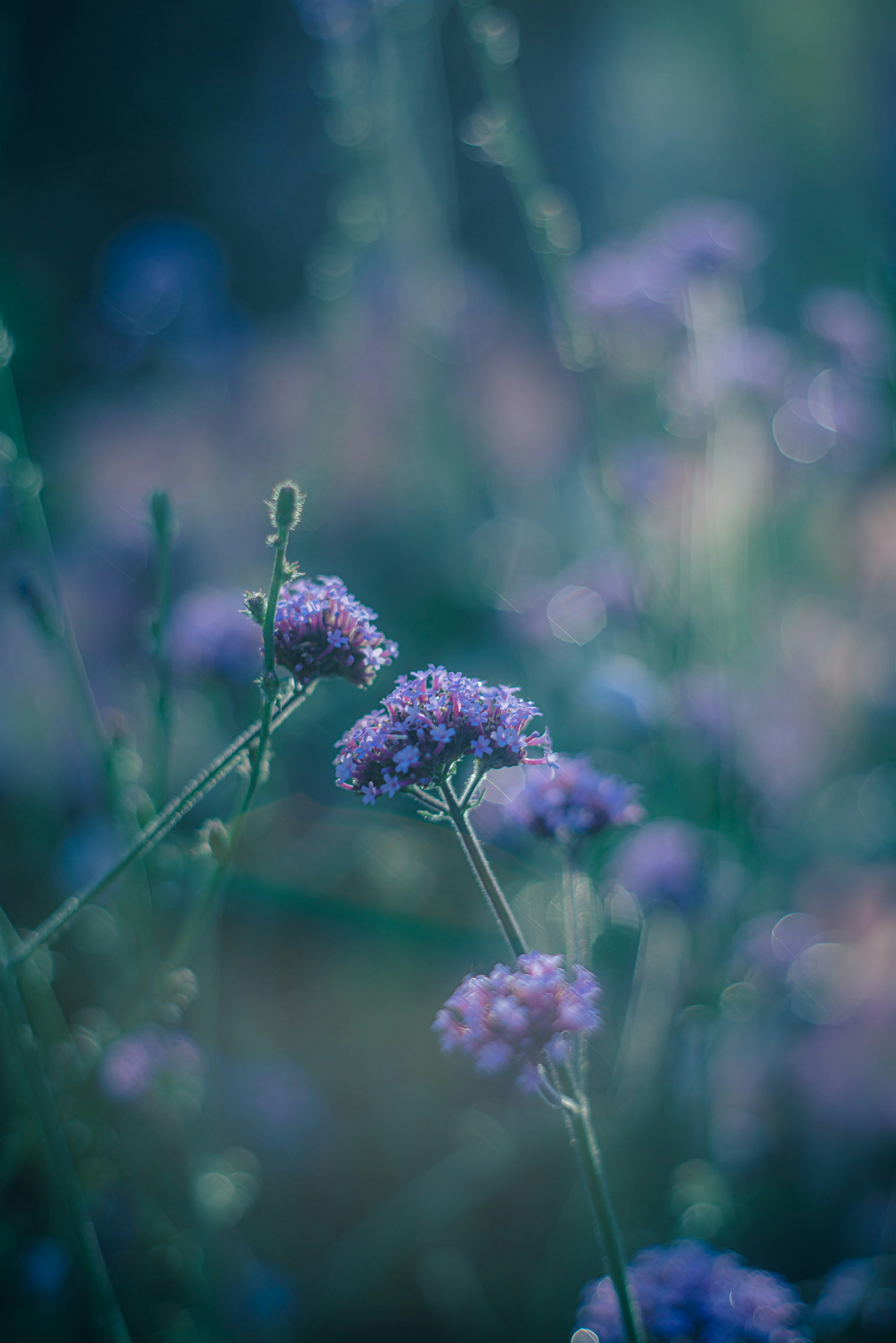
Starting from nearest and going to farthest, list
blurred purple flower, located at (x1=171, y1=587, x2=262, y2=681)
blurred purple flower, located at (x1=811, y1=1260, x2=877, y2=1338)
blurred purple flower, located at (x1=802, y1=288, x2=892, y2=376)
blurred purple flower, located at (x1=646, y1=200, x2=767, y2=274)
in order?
1. blurred purple flower, located at (x1=811, y1=1260, x2=877, y2=1338)
2. blurred purple flower, located at (x1=171, y1=587, x2=262, y2=681)
3. blurred purple flower, located at (x1=646, y1=200, x2=767, y2=274)
4. blurred purple flower, located at (x1=802, y1=288, x2=892, y2=376)

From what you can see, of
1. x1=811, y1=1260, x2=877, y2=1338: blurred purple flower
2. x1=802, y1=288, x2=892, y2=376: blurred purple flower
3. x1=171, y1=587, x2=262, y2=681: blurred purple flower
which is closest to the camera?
x1=811, y1=1260, x2=877, y2=1338: blurred purple flower

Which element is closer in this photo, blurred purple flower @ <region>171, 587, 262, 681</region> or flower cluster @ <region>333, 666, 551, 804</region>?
flower cluster @ <region>333, 666, 551, 804</region>

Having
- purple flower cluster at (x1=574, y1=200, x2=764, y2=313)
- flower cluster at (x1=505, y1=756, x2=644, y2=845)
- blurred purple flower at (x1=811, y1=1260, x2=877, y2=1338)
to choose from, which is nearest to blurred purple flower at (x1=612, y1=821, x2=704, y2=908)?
flower cluster at (x1=505, y1=756, x2=644, y2=845)

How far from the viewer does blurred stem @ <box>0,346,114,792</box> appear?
26.9 inches

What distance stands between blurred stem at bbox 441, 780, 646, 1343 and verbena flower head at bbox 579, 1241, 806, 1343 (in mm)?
100

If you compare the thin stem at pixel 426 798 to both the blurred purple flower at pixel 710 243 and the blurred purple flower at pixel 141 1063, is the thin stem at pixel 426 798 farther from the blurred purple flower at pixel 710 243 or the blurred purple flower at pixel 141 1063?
the blurred purple flower at pixel 710 243

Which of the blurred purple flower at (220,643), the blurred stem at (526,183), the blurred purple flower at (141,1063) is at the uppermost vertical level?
the blurred stem at (526,183)

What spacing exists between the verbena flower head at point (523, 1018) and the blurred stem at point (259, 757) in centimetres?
19

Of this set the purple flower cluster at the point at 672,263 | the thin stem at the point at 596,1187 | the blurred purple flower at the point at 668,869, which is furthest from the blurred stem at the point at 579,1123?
the purple flower cluster at the point at 672,263

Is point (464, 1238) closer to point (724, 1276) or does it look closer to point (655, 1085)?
point (655, 1085)

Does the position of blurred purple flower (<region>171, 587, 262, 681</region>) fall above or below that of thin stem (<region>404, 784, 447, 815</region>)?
above

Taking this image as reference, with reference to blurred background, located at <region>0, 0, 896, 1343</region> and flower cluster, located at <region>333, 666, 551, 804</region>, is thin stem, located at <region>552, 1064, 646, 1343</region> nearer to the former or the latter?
flower cluster, located at <region>333, 666, 551, 804</region>

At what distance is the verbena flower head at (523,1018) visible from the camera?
0.47 metres

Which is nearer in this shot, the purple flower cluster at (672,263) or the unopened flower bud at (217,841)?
the unopened flower bud at (217,841)
